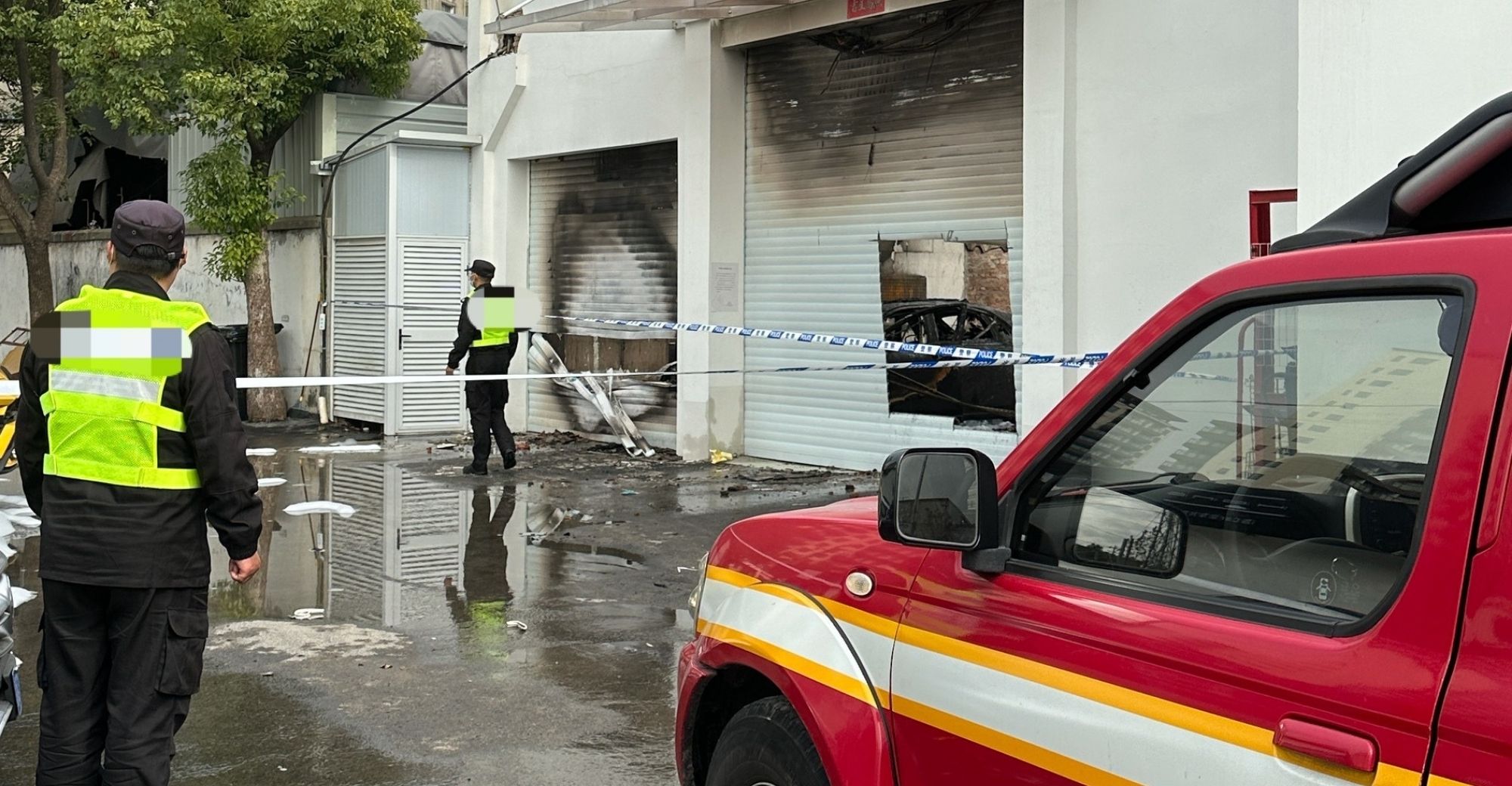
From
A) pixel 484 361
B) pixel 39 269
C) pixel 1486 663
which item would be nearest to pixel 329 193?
pixel 39 269

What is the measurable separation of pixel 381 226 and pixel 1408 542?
651 inches

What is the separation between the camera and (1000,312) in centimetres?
1203

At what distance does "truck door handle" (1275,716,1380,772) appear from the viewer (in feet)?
6.29

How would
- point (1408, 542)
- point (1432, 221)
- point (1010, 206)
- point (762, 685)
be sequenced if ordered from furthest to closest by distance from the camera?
point (1010, 206) → point (762, 685) → point (1432, 221) → point (1408, 542)

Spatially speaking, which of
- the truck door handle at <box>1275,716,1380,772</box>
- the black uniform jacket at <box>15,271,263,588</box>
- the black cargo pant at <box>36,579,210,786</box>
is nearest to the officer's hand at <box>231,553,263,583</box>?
the black uniform jacket at <box>15,271,263,588</box>

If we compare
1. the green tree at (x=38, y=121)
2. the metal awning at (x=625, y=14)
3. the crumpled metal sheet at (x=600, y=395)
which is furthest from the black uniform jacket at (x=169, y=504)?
the green tree at (x=38, y=121)

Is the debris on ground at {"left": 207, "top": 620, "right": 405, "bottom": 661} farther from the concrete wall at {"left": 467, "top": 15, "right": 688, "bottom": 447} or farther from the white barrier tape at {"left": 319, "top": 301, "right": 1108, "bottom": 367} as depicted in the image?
the concrete wall at {"left": 467, "top": 15, "right": 688, "bottom": 447}

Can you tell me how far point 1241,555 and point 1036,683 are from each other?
39 centimetres

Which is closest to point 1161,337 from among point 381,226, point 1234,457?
point 1234,457

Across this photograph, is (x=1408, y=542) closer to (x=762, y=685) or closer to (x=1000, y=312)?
(x=762, y=685)

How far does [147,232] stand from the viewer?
4273mm

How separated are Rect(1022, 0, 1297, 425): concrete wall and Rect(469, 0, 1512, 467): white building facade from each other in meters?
0.02

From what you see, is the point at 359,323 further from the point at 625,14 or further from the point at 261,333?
the point at 625,14

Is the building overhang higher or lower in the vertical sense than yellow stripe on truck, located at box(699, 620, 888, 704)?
higher
